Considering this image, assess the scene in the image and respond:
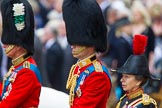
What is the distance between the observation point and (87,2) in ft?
23.0

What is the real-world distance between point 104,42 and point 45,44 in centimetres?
576

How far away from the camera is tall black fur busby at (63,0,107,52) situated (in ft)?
22.9

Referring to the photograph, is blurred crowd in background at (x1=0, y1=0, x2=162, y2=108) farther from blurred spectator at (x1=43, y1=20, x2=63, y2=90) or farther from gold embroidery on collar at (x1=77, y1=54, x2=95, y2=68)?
gold embroidery on collar at (x1=77, y1=54, x2=95, y2=68)

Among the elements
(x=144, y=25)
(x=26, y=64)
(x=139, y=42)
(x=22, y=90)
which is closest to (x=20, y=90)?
(x=22, y=90)

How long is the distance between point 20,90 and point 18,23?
607 millimetres

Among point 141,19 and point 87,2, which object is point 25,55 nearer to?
point 87,2

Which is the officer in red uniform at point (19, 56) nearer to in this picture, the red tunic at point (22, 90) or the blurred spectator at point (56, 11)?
the red tunic at point (22, 90)

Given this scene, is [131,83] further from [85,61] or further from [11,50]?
[11,50]

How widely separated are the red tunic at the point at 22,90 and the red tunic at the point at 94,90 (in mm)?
448

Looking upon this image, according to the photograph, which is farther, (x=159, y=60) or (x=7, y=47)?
(x=159, y=60)

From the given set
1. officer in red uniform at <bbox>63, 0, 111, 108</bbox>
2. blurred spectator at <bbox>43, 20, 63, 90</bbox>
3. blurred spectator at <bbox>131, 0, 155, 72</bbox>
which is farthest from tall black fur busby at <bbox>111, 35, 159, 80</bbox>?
blurred spectator at <bbox>43, 20, 63, 90</bbox>

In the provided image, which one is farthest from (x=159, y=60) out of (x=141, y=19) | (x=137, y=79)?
(x=137, y=79)

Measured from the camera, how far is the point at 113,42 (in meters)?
11.9

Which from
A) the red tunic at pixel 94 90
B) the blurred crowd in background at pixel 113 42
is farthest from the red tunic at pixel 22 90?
the blurred crowd in background at pixel 113 42
